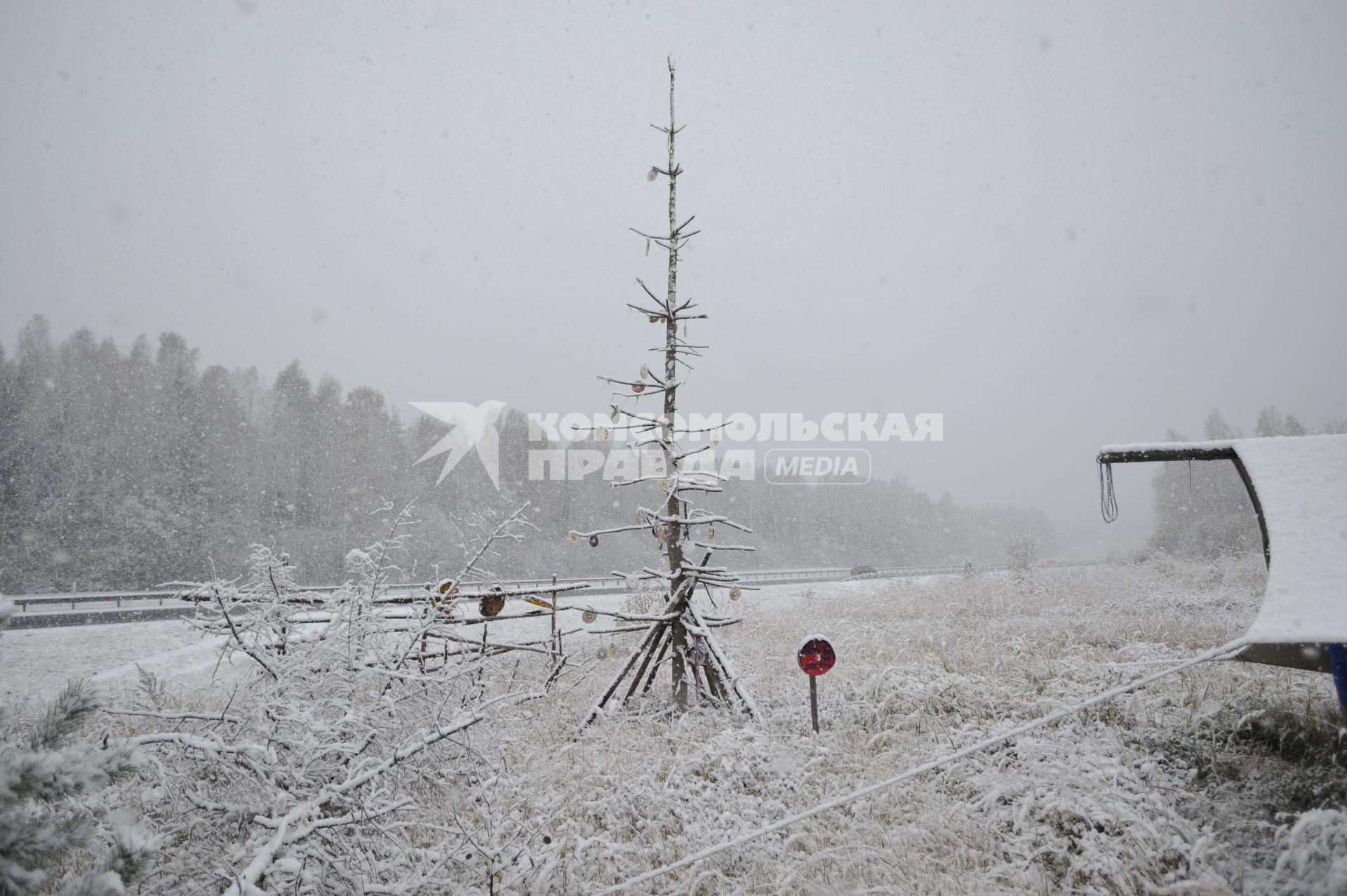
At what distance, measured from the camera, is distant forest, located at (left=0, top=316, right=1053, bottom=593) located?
2466 cm

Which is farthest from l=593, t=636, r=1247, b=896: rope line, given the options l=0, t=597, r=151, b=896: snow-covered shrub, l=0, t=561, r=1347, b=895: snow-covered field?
l=0, t=597, r=151, b=896: snow-covered shrub

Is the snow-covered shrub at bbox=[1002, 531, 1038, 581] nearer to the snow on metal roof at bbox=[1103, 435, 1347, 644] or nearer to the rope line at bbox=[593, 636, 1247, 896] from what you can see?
the snow on metal roof at bbox=[1103, 435, 1347, 644]

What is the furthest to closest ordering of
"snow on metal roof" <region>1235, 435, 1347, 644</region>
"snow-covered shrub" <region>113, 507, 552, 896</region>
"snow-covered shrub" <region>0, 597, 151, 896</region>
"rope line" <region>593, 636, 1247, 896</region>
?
"snow on metal roof" <region>1235, 435, 1347, 644</region>
"rope line" <region>593, 636, 1247, 896</region>
"snow-covered shrub" <region>113, 507, 552, 896</region>
"snow-covered shrub" <region>0, 597, 151, 896</region>

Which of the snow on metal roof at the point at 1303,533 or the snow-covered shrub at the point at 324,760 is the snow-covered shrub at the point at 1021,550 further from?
the snow-covered shrub at the point at 324,760

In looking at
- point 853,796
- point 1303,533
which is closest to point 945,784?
point 853,796

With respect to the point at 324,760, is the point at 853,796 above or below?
below

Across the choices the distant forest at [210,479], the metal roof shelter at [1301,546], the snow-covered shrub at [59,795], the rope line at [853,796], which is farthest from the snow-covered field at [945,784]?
the distant forest at [210,479]

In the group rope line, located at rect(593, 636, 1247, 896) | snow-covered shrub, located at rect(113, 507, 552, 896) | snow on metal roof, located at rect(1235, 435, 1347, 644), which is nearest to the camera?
snow-covered shrub, located at rect(113, 507, 552, 896)

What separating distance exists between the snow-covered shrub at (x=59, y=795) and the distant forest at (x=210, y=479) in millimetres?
14790

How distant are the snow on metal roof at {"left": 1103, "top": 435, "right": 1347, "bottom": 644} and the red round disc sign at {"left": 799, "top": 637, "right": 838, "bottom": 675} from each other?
148 inches

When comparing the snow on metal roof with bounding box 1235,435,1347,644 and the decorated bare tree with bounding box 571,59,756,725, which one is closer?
the snow on metal roof with bounding box 1235,435,1347,644

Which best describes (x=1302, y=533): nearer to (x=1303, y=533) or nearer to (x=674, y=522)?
(x=1303, y=533)

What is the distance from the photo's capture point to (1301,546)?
436 centimetres

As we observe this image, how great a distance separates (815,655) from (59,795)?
6301mm
